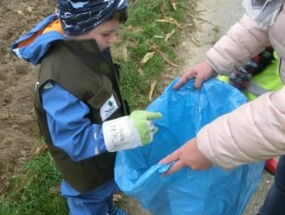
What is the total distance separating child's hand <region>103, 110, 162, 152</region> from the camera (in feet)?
5.57

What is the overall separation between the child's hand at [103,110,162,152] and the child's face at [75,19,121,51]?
1.11ft

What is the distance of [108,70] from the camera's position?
1940 millimetres

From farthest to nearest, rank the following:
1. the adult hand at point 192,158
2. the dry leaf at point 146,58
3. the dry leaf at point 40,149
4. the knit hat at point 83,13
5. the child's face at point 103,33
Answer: the dry leaf at point 146,58, the dry leaf at point 40,149, the child's face at point 103,33, the knit hat at point 83,13, the adult hand at point 192,158

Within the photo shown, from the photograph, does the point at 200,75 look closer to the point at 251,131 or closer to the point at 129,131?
the point at 129,131

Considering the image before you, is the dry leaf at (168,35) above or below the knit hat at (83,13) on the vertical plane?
below

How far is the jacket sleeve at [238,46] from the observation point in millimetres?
1779

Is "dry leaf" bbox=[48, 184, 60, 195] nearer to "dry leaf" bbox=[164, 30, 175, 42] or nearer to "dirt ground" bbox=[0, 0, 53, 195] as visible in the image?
"dirt ground" bbox=[0, 0, 53, 195]

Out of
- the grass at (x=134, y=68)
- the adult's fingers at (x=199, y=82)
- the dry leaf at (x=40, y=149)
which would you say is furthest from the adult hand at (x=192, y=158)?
the dry leaf at (x=40, y=149)

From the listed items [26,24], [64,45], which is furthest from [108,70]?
[26,24]

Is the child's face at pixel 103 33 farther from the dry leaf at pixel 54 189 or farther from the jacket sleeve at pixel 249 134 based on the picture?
the dry leaf at pixel 54 189

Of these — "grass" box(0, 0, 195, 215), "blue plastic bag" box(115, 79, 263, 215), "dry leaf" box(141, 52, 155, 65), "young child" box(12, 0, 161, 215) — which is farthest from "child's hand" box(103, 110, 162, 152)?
"dry leaf" box(141, 52, 155, 65)

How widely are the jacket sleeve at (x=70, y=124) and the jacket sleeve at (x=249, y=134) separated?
1.56ft

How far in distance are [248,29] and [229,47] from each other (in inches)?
4.8

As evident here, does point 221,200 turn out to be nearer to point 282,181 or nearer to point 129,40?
point 282,181
